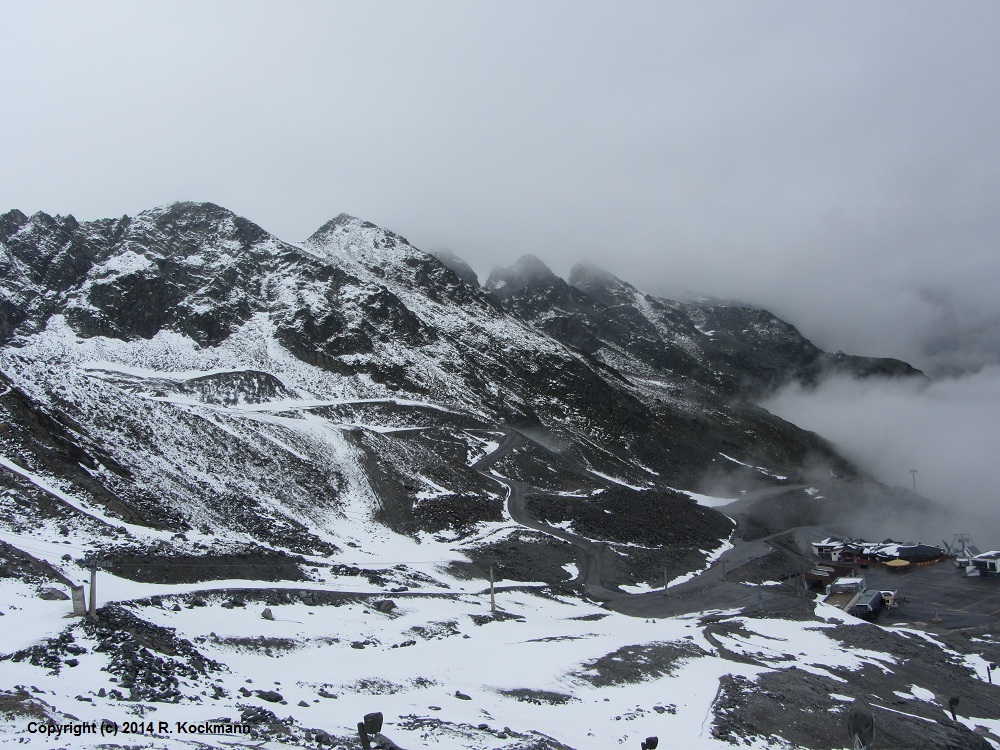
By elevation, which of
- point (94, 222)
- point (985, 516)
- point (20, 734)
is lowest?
point (985, 516)

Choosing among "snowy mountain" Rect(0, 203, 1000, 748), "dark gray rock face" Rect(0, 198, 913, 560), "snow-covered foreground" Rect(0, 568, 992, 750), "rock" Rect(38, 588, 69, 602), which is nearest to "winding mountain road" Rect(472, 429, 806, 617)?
"snowy mountain" Rect(0, 203, 1000, 748)

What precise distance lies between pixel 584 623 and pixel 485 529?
26014mm

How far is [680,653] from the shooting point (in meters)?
32.2

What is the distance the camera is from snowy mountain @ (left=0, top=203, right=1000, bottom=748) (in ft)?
68.4

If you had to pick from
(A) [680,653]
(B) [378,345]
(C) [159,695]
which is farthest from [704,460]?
(C) [159,695]

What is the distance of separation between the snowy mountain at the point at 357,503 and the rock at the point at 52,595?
56cm

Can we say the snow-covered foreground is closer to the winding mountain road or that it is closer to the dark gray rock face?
the winding mountain road

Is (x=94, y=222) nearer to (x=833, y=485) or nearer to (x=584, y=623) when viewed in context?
(x=584, y=623)

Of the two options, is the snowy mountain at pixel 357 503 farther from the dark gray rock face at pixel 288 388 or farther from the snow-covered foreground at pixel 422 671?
the dark gray rock face at pixel 288 388

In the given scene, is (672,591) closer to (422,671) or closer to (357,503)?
(357,503)

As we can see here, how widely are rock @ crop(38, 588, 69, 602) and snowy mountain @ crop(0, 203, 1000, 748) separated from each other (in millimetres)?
565

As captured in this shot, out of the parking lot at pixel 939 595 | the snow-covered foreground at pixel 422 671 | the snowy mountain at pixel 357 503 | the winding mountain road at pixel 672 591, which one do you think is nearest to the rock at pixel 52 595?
the snow-covered foreground at pixel 422 671

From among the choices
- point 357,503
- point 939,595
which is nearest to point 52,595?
point 357,503

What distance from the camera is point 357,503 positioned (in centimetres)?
6606
